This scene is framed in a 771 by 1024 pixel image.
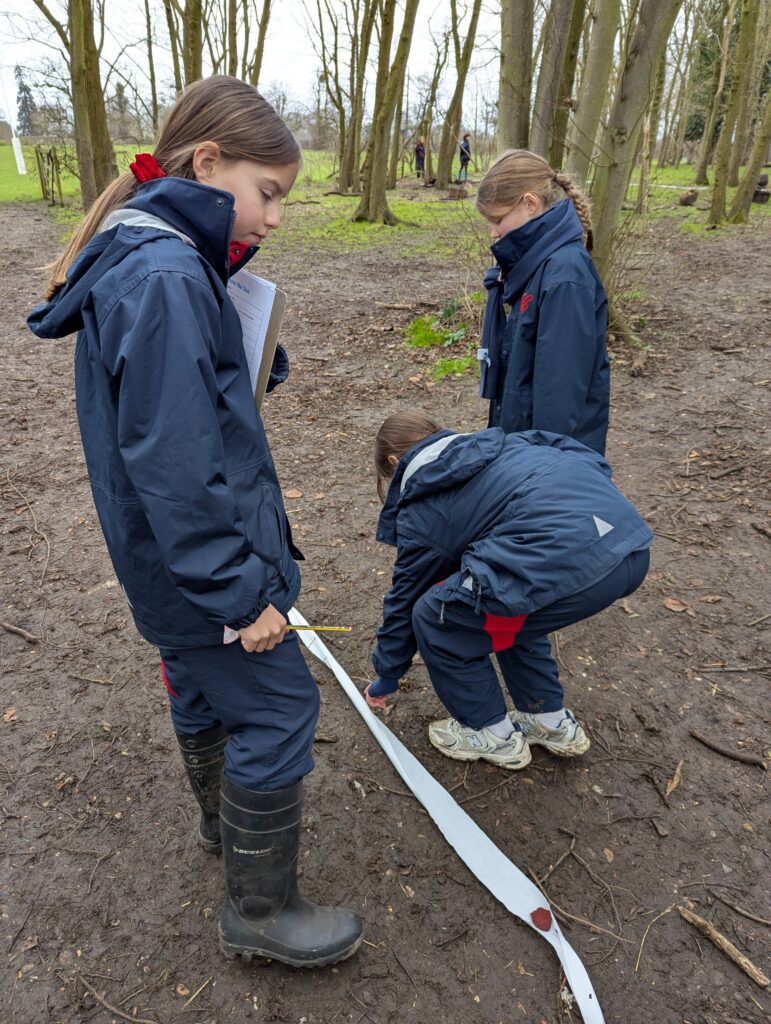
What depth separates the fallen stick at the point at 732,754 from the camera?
2521 millimetres

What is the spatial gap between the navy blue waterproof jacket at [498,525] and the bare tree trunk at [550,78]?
529 cm

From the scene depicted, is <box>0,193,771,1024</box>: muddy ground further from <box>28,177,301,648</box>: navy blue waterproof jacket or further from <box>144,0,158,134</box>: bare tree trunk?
<box>144,0,158,134</box>: bare tree trunk

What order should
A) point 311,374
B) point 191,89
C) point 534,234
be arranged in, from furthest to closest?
point 311,374
point 534,234
point 191,89

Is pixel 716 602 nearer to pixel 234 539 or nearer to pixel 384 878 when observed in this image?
pixel 384 878

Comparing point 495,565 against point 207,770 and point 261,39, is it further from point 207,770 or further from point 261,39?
point 261,39

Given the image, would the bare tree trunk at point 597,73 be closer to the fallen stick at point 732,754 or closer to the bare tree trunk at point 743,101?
the fallen stick at point 732,754

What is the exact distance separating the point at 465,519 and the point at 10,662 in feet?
7.05

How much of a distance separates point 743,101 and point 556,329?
55.4 feet

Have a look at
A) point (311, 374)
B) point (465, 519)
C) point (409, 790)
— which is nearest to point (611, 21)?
point (311, 374)

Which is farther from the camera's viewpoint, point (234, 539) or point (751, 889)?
point (751, 889)

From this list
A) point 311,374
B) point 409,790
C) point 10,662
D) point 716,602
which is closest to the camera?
point 409,790

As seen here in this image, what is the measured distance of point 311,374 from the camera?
673 cm

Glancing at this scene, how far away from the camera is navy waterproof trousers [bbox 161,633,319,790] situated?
5.25 ft

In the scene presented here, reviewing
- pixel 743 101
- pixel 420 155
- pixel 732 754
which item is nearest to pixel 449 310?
pixel 732 754
